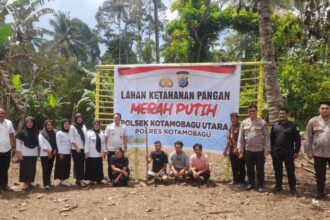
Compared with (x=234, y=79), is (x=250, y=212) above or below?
below

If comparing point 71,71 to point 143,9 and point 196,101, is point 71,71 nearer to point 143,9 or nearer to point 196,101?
point 143,9

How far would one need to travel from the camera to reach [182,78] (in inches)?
322

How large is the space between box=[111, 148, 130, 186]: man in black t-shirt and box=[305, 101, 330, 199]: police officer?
3352 millimetres

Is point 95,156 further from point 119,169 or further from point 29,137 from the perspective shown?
point 29,137

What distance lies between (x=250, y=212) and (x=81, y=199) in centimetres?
279

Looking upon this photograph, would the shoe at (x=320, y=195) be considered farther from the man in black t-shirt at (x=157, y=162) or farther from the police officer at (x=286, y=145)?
the man in black t-shirt at (x=157, y=162)

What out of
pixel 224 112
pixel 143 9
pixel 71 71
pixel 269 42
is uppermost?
pixel 143 9

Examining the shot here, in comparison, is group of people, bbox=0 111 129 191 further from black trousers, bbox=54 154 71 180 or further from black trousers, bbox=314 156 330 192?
black trousers, bbox=314 156 330 192

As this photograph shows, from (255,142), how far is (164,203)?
1834 millimetres

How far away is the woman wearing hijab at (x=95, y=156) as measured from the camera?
8180 millimetres

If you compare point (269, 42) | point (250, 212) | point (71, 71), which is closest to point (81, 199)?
point (250, 212)

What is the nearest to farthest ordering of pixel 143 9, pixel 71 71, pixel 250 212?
pixel 250 212 → pixel 71 71 → pixel 143 9

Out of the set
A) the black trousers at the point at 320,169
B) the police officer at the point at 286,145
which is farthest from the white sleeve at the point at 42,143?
the black trousers at the point at 320,169

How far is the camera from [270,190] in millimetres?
7090
